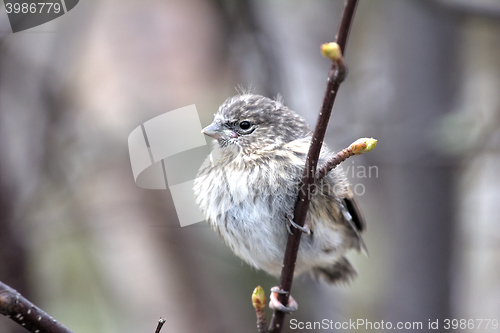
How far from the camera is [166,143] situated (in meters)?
4.70

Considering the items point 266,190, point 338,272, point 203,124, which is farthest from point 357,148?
point 203,124

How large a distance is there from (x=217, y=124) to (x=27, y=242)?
2.00 meters

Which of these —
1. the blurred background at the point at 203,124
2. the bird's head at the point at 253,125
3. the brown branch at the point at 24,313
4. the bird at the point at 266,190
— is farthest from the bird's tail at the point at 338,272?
the brown branch at the point at 24,313

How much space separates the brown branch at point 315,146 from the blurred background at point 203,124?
2207 millimetres

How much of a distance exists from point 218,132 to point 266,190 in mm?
690

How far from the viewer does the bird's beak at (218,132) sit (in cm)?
356

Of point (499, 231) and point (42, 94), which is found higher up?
point (42, 94)

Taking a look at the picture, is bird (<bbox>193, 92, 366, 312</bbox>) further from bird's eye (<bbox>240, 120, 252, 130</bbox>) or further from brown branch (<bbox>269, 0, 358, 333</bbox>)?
brown branch (<bbox>269, 0, 358, 333</bbox>)

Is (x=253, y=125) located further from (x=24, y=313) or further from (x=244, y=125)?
(x=24, y=313)

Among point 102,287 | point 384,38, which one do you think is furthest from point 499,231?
point 102,287

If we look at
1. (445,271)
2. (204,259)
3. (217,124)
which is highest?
(217,124)

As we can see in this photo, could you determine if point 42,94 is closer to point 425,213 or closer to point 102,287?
point 102,287

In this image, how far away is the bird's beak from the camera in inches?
140

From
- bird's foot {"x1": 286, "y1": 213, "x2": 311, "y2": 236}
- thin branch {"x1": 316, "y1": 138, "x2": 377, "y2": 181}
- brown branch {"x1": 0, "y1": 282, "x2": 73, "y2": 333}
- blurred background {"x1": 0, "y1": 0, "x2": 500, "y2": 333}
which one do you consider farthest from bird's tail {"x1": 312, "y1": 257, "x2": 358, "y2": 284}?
brown branch {"x1": 0, "y1": 282, "x2": 73, "y2": 333}
